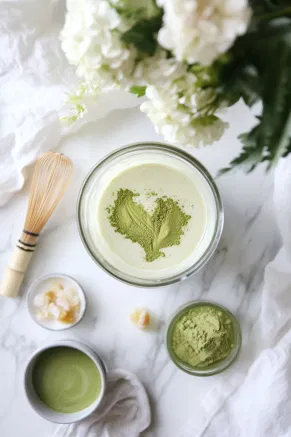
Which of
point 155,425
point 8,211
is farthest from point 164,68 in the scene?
point 155,425

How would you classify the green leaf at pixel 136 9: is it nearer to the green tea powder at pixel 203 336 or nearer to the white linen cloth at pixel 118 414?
the green tea powder at pixel 203 336

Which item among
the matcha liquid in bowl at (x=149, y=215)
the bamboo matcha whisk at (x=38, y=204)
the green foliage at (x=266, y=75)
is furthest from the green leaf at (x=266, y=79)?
the bamboo matcha whisk at (x=38, y=204)

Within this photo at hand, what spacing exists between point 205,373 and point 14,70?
0.66 m

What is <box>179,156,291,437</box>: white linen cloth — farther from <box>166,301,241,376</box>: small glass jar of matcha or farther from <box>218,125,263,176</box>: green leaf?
<box>218,125,263,176</box>: green leaf

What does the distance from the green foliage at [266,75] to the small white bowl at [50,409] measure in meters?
0.57

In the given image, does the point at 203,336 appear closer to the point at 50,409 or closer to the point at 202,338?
the point at 202,338

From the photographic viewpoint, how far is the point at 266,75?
0.57 meters

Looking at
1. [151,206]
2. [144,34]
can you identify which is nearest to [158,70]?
[144,34]

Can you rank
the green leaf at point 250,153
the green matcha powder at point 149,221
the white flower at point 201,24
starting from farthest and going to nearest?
1. the green matcha powder at point 149,221
2. the green leaf at point 250,153
3. the white flower at point 201,24

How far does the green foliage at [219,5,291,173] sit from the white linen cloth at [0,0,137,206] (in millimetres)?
505

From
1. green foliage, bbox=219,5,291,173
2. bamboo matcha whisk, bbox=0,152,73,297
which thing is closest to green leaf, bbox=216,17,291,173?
green foliage, bbox=219,5,291,173

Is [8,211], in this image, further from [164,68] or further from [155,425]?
[164,68]

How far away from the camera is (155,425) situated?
1.11 meters

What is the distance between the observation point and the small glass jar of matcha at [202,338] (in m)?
1.03
